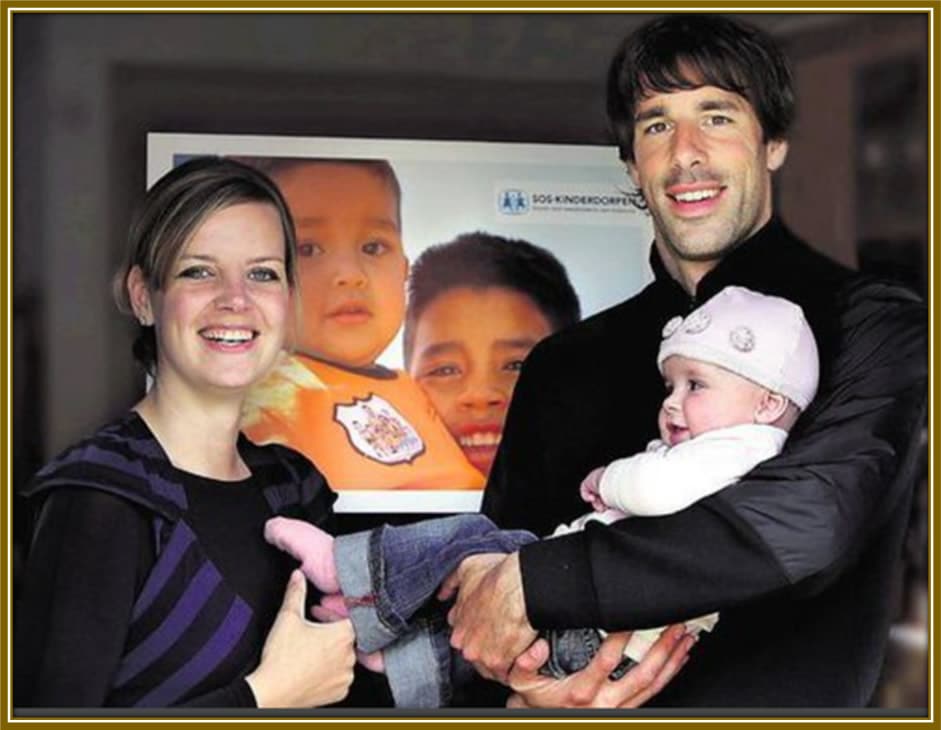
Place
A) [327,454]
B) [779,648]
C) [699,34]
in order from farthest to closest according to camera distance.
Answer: [327,454] < [699,34] < [779,648]

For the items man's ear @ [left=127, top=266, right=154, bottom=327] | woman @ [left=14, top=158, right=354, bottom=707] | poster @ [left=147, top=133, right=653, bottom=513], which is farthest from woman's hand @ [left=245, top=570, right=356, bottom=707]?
man's ear @ [left=127, top=266, right=154, bottom=327]

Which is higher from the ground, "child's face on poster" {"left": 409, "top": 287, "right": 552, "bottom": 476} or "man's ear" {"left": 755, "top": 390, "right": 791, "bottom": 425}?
"child's face on poster" {"left": 409, "top": 287, "right": 552, "bottom": 476}

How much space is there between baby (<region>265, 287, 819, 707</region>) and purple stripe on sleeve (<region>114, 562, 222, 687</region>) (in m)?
0.17

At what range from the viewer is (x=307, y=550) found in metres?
3.26

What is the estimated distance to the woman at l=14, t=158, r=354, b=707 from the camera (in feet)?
9.94

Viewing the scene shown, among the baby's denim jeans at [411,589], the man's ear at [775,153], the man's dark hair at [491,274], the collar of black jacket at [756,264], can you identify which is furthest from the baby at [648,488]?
the man's dark hair at [491,274]

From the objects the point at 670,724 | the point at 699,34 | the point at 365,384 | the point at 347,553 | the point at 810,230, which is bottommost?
the point at 670,724

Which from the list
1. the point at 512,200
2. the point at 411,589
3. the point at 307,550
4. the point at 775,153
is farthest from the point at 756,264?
the point at 307,550

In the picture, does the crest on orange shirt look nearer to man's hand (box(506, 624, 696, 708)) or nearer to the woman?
the woman

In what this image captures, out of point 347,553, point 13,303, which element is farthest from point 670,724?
point 13,303

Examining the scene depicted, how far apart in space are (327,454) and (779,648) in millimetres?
1150

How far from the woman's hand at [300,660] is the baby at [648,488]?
5 centimetres

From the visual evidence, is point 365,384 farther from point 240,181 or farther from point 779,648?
point 779,648

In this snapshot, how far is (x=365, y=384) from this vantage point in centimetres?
372
